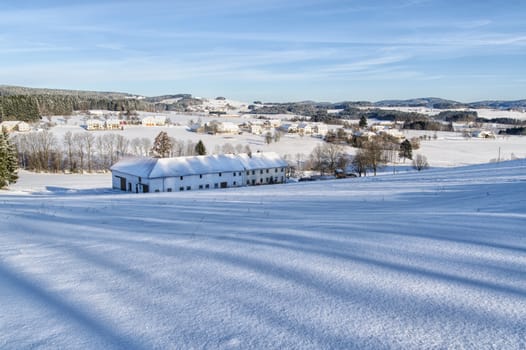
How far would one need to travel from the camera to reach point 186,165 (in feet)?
137

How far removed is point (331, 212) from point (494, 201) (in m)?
4.35

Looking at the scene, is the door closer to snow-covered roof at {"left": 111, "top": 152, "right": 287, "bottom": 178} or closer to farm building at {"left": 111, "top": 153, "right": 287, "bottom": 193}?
farm building at {"left": 111, "top": 153, "right": 287, "bottom": 193}

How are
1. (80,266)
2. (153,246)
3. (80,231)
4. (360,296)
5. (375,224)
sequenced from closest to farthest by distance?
(360,296), (80,266), (153,246), (375,224), (80,231)

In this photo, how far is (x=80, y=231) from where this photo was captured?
8078 mm

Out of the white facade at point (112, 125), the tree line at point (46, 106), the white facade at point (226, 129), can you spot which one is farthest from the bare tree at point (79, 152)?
the white facade at point (226, 129)

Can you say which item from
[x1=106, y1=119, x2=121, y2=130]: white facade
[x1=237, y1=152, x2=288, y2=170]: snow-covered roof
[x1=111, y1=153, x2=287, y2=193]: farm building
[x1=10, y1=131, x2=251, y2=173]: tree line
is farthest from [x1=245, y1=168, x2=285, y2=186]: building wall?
[x1=106, y1=119, x2=121, y2=130]: white facade

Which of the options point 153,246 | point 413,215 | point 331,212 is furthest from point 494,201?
point 153,246

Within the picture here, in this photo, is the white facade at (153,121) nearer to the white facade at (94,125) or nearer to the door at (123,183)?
the white facade at (94,125)

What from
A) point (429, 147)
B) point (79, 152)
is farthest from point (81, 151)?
point (429, 147)

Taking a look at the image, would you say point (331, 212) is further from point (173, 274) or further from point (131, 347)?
point (131, 347)

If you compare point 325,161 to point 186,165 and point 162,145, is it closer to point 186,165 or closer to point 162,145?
point 186,165

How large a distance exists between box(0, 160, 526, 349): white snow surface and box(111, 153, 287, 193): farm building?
31.5 m

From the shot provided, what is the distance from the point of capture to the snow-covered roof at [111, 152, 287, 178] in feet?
131

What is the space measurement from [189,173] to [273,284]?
37449mm
